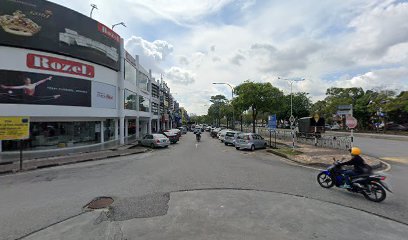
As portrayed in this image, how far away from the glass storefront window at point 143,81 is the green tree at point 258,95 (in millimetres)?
14388

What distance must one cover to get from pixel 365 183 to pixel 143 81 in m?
34.4

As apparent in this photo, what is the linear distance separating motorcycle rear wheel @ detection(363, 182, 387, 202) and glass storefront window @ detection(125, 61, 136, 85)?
2647 cm

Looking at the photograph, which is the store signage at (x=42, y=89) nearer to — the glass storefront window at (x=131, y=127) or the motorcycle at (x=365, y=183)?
the glass storefront window at (x=131, y=127)

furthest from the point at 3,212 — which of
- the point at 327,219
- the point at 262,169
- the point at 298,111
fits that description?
the point at 298,111

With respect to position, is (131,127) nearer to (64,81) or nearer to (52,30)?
(64,81)

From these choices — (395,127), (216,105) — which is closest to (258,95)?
(395,127)

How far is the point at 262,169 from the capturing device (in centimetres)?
1217

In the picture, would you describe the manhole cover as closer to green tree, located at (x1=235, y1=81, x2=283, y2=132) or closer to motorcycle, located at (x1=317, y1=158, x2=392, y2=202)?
motorcycle, located at (x1=317, y1=158, x2=392, y2=202)

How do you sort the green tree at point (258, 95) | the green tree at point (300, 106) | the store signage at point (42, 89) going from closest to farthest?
the store signage at point (42, 89), the green tree at point (258, 95), the green tree at point (300, 106)

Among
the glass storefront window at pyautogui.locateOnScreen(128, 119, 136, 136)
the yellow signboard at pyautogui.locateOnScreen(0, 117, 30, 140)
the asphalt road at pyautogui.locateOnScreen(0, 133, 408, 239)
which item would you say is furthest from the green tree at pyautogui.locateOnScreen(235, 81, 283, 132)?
the yellow signboard at pyautogui.locateOnScreen(0, 117, 30, 140)

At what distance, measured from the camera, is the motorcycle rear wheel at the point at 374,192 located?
7.14m

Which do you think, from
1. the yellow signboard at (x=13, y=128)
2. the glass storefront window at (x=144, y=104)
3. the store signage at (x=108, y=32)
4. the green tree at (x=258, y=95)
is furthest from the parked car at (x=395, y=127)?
→ the yellow signboard at (x=13, y=128)

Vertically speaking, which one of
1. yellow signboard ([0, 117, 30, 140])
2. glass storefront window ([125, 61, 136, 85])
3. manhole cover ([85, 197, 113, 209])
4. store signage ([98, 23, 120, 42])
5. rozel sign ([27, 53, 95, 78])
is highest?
store signage ([98, 23, 120, 42])

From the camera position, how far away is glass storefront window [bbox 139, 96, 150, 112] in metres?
35.9
